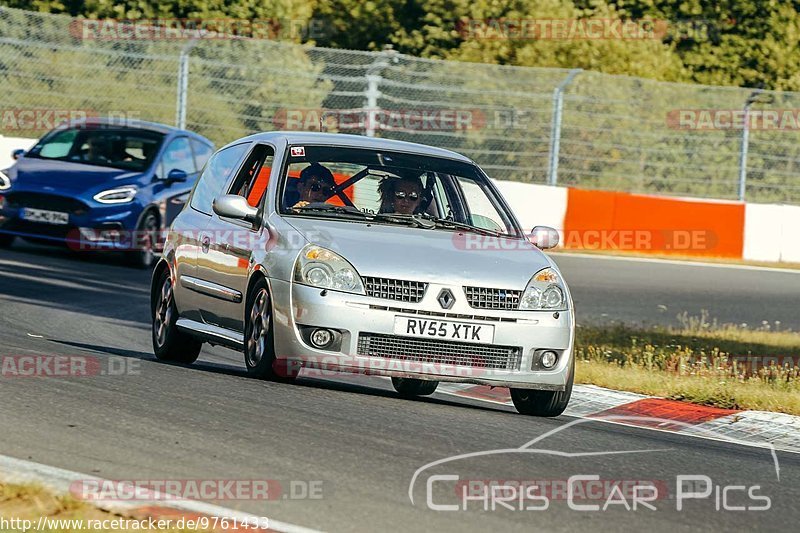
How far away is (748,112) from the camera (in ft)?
84.3

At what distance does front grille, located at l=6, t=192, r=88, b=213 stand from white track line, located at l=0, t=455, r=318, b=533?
11898 mm

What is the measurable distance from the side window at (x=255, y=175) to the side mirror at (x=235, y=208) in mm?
351

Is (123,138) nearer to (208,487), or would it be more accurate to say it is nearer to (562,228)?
(562,228)

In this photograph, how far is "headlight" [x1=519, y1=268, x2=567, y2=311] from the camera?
29.0 feet

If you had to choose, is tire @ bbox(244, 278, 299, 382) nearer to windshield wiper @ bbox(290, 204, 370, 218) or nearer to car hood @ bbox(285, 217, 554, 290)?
car hood @ bbox(285, 217, 554, 290)

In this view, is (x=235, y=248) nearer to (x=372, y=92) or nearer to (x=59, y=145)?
(x=59, y=145)

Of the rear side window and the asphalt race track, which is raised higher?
the rear side window

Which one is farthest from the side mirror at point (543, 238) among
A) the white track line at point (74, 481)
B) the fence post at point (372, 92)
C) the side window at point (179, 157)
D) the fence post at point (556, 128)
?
the fence post at point (372, 92)

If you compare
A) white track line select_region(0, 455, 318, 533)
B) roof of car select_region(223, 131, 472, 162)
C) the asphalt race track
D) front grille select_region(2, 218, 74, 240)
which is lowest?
front grille select_region(2, 218, 74, 240)

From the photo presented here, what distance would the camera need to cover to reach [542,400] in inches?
364

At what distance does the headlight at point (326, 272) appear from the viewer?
859 cm

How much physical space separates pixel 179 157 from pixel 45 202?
2067 mm

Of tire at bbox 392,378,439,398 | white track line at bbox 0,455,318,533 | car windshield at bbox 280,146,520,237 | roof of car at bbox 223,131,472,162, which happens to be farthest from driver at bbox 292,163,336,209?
white track line at bbox 0,455,318,533

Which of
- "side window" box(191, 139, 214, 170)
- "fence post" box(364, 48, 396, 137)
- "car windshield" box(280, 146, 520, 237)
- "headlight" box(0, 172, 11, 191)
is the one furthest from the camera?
"fence post" box(364, 48, 396, 137)
